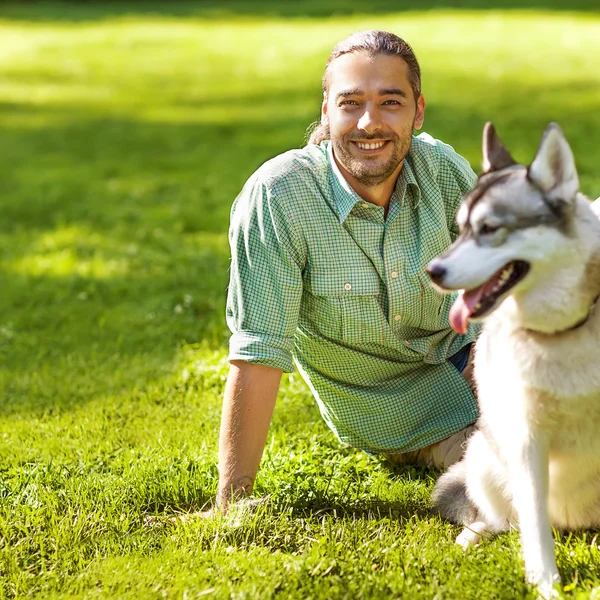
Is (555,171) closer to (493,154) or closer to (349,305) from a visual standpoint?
(493,154)

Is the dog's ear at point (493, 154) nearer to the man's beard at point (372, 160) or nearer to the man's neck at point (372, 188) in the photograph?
the man's beard at point (372, 160)

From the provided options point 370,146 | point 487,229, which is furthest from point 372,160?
point 487,229

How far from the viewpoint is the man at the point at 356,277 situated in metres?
3.79

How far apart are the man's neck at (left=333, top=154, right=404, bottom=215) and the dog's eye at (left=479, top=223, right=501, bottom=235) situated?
1130 millimetres

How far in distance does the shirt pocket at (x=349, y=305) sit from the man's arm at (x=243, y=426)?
15.0 inches

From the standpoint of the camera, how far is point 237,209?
398 centimetres

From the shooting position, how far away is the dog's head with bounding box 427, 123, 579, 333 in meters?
2.80

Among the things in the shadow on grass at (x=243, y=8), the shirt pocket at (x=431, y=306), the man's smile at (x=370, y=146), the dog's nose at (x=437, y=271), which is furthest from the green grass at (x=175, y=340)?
the shadow on grass at (x=243, y=8)

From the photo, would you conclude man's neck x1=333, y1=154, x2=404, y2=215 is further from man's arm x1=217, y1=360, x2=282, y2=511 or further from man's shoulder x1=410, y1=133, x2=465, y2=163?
man's arm x1=217, y1=360, x2=282, y2=511

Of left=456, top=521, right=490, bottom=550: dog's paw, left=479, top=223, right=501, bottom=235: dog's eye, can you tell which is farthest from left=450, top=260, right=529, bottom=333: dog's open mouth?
left=456, top=521, right=490, bottom=550: dog's paw

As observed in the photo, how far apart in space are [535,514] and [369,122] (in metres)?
1.67

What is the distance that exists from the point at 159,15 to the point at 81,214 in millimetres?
15687

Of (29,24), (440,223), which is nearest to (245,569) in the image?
(440,223)

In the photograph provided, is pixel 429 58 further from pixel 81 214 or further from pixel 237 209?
pixel 237 209
